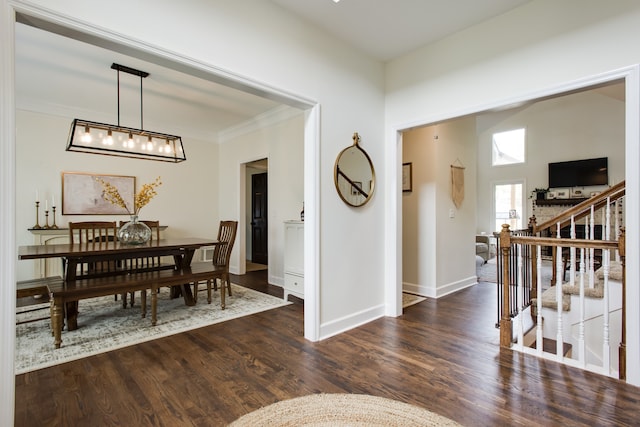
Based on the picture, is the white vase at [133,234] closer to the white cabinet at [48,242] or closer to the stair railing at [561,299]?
the white cabinet at [48,242]

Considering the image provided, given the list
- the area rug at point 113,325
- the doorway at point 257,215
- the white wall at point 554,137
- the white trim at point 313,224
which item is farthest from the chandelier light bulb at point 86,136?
the white wall at point 554,137

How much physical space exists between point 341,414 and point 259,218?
579 cm

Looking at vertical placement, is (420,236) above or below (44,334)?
above

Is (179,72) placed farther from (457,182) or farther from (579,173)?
(579,173)

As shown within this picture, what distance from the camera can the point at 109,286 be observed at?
2908mm

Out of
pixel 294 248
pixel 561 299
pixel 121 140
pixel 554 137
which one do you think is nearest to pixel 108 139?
pixel 121 140

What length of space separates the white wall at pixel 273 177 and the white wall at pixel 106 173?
398 millimetres

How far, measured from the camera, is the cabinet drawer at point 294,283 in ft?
13.0

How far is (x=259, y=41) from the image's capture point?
2.41 metres

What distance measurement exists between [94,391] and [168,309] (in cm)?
174

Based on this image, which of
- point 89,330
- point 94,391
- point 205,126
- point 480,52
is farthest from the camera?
point 205,126

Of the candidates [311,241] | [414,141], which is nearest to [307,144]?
[311,241]

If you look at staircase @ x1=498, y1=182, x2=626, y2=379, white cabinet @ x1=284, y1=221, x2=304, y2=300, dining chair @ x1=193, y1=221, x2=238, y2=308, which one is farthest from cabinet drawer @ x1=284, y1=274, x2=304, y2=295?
staircase @ x1=498, y1=182, x2=626, y2=379

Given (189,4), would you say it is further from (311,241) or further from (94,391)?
(94,391)
